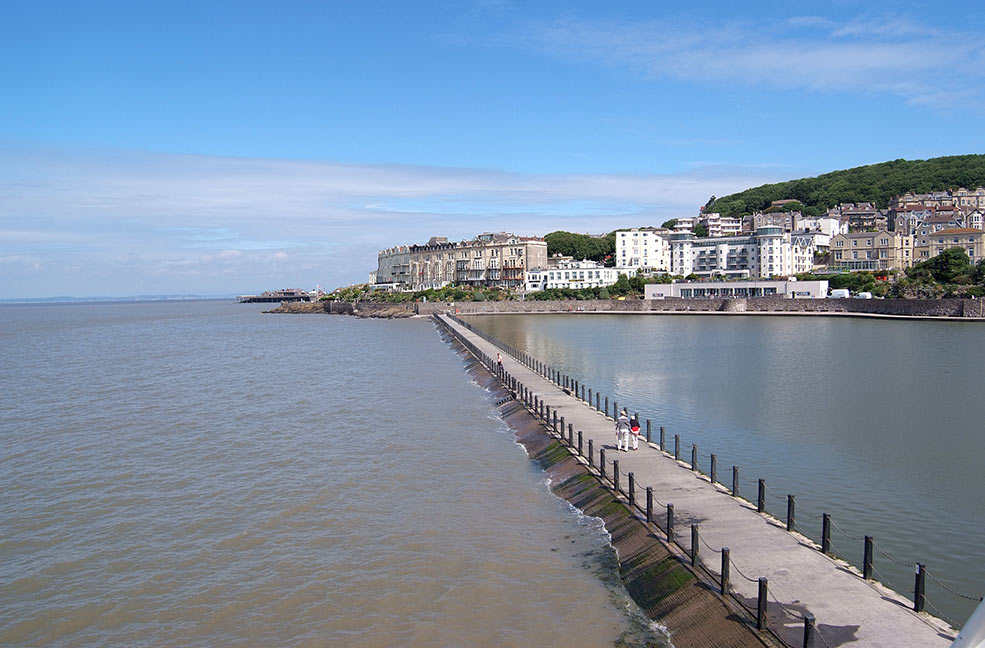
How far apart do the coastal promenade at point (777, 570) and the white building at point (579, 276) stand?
132 metres

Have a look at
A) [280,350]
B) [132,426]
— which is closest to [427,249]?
[280,350]

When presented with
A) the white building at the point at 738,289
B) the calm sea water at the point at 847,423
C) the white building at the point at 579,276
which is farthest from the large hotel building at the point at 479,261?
the calm sea water at the point at 847,423

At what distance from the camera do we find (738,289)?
Answer: 122 meters

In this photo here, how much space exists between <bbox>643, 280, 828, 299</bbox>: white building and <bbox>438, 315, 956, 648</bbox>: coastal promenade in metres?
103

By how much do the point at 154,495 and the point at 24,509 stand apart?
343cm

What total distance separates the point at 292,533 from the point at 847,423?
22.3 meters

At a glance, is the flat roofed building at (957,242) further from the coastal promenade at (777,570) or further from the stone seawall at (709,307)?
the coastal promenade at (777,570)

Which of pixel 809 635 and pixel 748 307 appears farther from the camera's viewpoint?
pixel 748 307

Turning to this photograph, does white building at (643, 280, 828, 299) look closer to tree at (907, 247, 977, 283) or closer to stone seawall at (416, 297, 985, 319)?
stone seawall at (416, 297, 985, 319)

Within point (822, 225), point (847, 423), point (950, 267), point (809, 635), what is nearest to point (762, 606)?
point (809, 635)

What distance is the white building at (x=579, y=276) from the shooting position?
15162cm

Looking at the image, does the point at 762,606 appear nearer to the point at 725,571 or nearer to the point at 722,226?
the point at 725,571

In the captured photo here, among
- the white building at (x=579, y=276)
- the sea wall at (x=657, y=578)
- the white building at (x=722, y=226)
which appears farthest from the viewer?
the white building at (x=722, y=226)

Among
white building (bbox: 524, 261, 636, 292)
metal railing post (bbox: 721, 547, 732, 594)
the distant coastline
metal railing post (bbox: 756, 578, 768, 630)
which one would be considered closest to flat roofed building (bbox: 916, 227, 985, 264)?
the distant coastline
